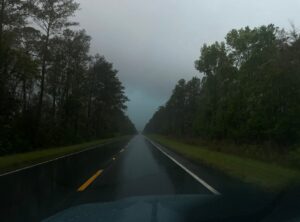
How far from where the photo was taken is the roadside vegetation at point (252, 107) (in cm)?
2161

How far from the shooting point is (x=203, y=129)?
Answer: 229 ft

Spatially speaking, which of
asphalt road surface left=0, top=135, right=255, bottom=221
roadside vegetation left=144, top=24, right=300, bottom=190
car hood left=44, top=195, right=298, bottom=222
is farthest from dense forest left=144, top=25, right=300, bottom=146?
car hood left=44, top=195, right=298, bottom=222

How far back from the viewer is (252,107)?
41.2 m

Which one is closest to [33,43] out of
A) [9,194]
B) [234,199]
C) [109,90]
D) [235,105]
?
[235,105]

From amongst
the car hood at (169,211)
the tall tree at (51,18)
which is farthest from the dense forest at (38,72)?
the car hood at (169,211)

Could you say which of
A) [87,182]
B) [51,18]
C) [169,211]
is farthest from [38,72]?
[169,211]

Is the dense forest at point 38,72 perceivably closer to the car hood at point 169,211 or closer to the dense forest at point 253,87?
the dense forest at point 253,87

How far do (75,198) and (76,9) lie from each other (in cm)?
3663

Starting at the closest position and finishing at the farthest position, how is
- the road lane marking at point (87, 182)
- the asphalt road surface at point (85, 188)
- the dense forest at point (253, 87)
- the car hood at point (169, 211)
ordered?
1. the car hood at point (169, 211)
2. the asphalt road surface at point (85, 188)
3. the road lane marking at point (87, 182)
4. the dense forest at point (253, 87)

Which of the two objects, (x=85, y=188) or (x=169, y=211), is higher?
(x=169, y=211)

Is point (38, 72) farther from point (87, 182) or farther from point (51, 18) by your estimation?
point (87, 182)

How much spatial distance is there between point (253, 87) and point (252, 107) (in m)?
3.23

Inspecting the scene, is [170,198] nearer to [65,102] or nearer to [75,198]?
[75,198]

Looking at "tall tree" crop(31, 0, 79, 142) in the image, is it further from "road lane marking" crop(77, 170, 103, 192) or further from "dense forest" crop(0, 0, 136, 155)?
"road lane marking" crop(77, 170, 103, 192)
